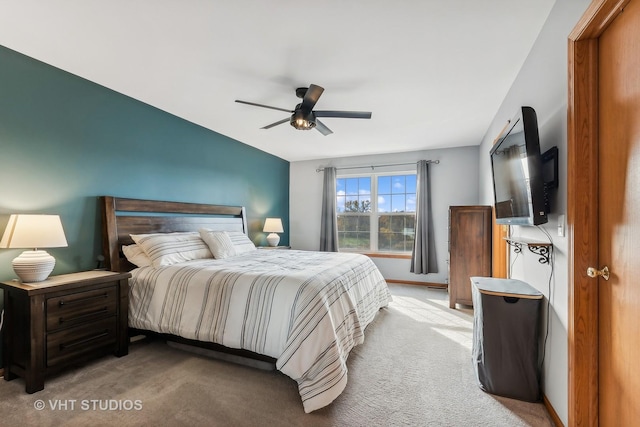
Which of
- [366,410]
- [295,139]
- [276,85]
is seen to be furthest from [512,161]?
[295,139]

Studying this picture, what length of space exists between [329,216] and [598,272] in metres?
4.73

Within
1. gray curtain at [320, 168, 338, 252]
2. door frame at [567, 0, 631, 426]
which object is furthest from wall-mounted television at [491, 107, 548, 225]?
gray curtain at [320, 168, 338, 252]

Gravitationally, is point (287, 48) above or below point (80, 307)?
above

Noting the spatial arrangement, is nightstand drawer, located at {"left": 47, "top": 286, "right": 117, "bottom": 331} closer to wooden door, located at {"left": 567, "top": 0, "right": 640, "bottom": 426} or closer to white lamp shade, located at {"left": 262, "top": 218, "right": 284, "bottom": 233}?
white lamp shade, located at {"left": 262, "top": 218, "right": 284, "bottom": 233}

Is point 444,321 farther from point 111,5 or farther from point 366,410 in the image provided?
point 111,5

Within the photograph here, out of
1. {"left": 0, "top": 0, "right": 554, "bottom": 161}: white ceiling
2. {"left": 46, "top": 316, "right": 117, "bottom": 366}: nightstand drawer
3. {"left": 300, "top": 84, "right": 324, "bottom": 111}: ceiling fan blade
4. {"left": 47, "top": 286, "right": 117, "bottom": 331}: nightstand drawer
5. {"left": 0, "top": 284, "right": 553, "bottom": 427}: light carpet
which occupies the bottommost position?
{"left": 0, "top": 284, "right": 553, "bottom": 427}: light carpet

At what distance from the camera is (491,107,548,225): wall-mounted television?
1755 millimetres

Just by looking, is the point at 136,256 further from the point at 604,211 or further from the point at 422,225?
the point at 422,225

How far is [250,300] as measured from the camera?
7.52 ft

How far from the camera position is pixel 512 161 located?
2.09 m

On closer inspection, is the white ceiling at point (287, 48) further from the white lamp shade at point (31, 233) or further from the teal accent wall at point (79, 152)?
the white lamp shade at point (31, 233)

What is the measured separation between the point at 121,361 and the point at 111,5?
2.69 m

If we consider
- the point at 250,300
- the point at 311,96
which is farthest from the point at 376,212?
the point at 250,300

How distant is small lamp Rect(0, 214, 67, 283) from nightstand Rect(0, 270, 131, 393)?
0.10 metres
